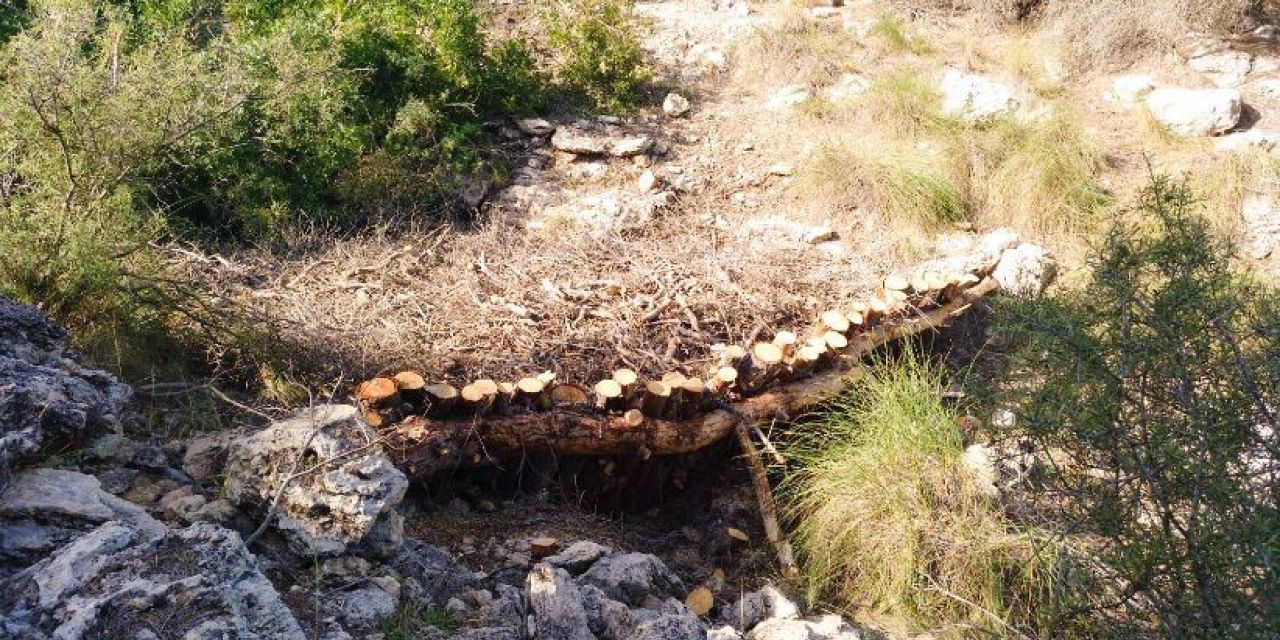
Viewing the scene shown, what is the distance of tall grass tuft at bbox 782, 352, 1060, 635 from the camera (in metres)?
4.23

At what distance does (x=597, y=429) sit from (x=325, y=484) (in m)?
1.34

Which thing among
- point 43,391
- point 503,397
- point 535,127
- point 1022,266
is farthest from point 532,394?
point 535,127

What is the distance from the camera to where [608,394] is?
15.0ft

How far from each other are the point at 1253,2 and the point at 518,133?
18.1 feet

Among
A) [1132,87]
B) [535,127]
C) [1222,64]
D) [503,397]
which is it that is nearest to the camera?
[503,397]

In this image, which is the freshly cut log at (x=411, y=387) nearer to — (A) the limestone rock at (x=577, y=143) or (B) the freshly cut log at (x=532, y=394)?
(B) the freshly cut log at (x=532, y=394)

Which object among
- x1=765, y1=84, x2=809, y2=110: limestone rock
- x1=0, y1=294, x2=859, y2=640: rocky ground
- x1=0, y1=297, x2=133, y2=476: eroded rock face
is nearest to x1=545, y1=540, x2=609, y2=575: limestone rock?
x1=0, y1=294, x2=859, y2=640: rocky ground

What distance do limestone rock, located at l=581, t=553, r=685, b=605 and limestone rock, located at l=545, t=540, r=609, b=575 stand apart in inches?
1.6

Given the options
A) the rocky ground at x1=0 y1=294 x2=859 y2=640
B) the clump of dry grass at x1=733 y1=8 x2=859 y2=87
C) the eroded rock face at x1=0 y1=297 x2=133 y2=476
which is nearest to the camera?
the rocky ground at x1=0 y1=294 x2=859 y2=640

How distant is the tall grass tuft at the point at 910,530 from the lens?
423 cm

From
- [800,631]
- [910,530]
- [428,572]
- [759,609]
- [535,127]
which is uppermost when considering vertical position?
[535,127]

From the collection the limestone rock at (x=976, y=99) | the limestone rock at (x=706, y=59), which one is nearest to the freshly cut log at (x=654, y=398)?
the limestone rock at (x=976, y=99)

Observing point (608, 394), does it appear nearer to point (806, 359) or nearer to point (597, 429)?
point (597, 429)

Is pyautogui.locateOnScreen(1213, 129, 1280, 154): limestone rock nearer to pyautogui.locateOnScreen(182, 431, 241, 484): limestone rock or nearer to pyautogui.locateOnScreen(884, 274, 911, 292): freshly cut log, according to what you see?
pyautogui.locateOnScreen(884, 274, 911, 292): freshly cut log
